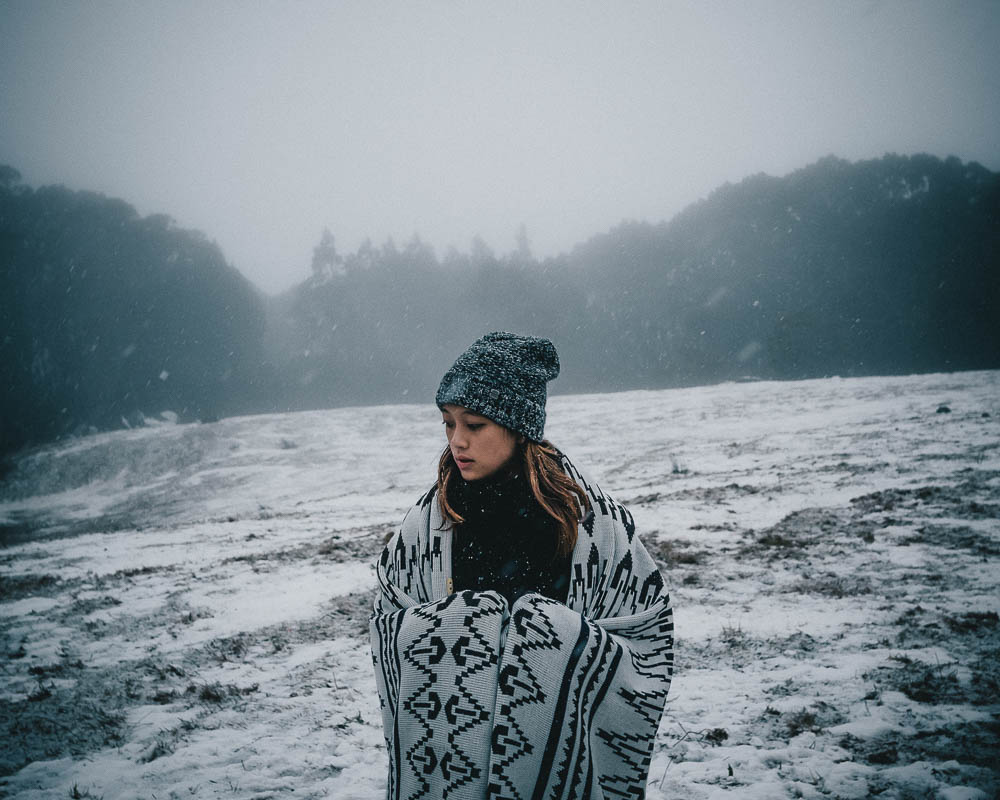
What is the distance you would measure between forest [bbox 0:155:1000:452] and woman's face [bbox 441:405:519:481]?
214 feet

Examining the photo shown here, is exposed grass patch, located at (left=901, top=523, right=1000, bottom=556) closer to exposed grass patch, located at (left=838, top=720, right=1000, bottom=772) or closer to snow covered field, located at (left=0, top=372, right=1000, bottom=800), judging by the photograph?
snow covered field, located at (left=0, top=372, right=1000, bottom=800)

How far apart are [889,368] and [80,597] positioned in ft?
251

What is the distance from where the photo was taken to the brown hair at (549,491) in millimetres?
1788

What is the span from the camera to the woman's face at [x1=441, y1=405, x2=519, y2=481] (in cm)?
184

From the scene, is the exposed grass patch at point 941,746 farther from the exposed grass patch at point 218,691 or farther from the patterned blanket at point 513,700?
the exposed grass patch at point 218,691

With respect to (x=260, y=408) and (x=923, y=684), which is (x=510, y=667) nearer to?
(x=923, y=684)

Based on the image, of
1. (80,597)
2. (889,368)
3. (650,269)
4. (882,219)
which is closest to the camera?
(80,597)

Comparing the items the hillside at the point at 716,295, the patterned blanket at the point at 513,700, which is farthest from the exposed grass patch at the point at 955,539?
the hillside at the point at 716,295

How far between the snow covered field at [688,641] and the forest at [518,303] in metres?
56.0

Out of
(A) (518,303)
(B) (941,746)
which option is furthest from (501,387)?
(A) (518,303)

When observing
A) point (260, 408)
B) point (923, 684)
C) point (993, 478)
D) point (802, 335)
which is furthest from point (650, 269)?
point (923, 684)

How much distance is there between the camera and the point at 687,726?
3.32 metres

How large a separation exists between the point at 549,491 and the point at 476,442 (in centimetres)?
37

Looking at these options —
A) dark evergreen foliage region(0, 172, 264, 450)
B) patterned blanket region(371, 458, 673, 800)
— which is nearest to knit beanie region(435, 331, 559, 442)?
patterned blanket region(371, 458, 673, 800)
